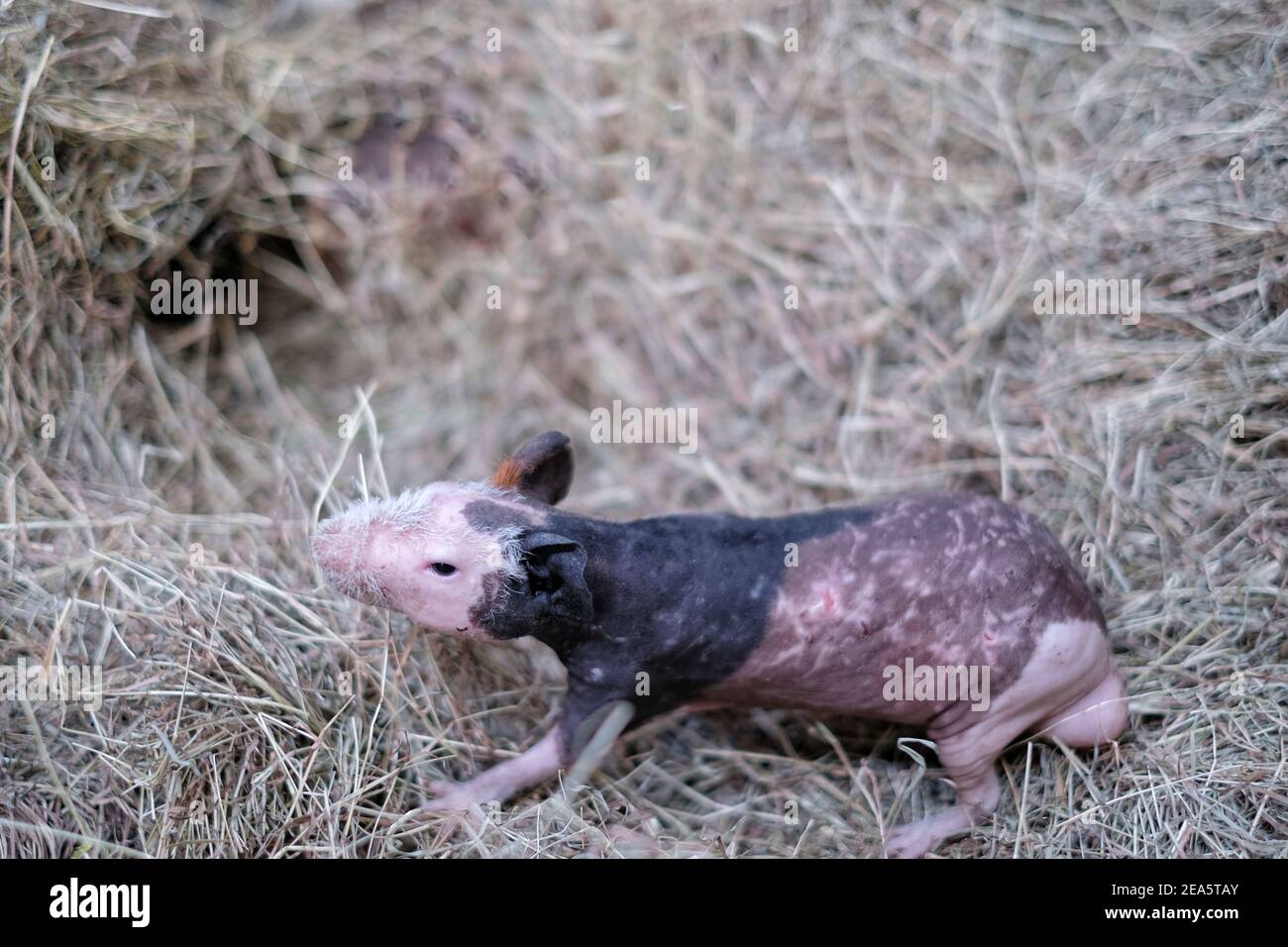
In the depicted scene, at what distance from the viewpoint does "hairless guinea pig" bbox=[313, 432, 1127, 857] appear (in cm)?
428

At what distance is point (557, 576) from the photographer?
165 inches

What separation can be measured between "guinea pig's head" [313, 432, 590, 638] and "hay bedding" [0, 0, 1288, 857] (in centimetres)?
38

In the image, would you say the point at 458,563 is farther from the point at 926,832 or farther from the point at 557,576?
the point at 926,832

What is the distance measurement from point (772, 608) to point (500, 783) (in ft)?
4.60

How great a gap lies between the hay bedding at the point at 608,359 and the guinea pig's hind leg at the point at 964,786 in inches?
4.4

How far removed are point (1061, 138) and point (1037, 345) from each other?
1294mm

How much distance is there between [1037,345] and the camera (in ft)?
18.6

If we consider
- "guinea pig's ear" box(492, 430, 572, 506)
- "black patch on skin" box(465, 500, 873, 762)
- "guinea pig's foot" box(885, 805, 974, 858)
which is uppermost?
"guinea pig's ear" box(492, 430, 572, 506)

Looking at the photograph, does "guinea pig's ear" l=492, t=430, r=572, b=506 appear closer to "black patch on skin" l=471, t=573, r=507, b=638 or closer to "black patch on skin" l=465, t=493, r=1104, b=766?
"black patch on skin" l=465, t=493, r=1104, b=766

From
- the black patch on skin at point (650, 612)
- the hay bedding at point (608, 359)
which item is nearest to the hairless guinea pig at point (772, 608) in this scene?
the black patch on skin at point (650, 612)

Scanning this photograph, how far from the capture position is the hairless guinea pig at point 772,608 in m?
4.28

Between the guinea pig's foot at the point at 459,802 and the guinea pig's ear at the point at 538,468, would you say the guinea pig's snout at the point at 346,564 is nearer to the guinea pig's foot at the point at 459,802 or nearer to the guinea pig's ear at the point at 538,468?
the guinea pig's ear at the point at 538,468

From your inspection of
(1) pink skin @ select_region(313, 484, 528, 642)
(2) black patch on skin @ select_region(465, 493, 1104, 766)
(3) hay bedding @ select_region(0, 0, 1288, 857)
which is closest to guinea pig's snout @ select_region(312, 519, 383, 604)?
(1) pink skin @ select_region(313, 484, 528, 642)

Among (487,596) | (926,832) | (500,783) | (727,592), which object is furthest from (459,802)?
(926,832)
